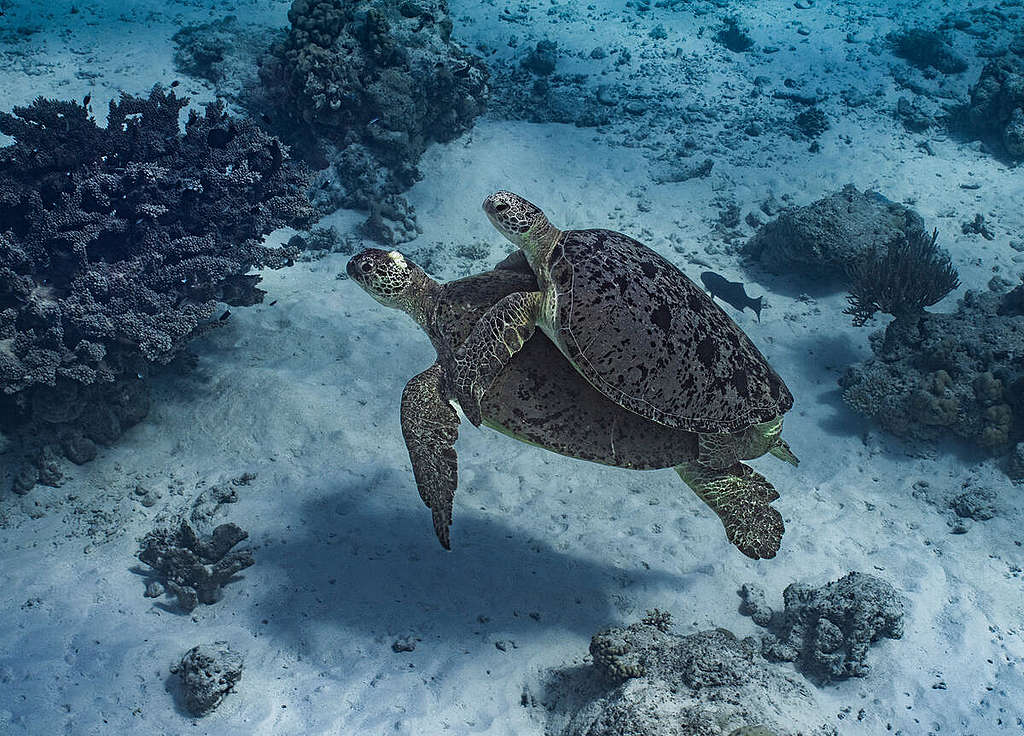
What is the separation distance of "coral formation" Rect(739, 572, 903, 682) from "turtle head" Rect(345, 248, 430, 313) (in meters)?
3.49

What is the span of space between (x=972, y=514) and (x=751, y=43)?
13.0 meters

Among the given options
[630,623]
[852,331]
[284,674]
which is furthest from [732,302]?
[284,674]

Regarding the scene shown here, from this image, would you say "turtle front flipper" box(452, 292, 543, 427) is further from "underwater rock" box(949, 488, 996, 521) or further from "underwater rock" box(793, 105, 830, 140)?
"underwater rock" box(793, 105, 830, 140)

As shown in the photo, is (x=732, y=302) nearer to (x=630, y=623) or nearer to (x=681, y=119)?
(x=630, y=623)

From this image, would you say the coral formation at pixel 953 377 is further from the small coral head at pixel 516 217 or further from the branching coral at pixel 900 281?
the small coral head at pixel 516 217

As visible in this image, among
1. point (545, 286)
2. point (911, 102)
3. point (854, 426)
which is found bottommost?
point (854, 426)

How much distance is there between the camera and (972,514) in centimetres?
532

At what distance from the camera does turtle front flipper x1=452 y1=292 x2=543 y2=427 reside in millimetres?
3111

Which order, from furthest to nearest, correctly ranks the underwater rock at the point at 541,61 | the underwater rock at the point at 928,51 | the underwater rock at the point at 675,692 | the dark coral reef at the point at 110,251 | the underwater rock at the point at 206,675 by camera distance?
the underwater rock at the point at 928,51
the underwater rock at the point at 541,61
the dark coral reef at the point at 110,251
the underwater rock at the point at 206,675
the underwater rock at the point at 675,692

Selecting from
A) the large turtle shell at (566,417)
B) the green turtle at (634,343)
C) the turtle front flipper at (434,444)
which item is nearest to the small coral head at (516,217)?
the green turtle at (634,343)

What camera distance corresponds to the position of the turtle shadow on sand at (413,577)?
3949mm

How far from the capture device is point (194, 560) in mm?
4020

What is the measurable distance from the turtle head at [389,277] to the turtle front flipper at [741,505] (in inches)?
85.3

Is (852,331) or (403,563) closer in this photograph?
(403,563)
